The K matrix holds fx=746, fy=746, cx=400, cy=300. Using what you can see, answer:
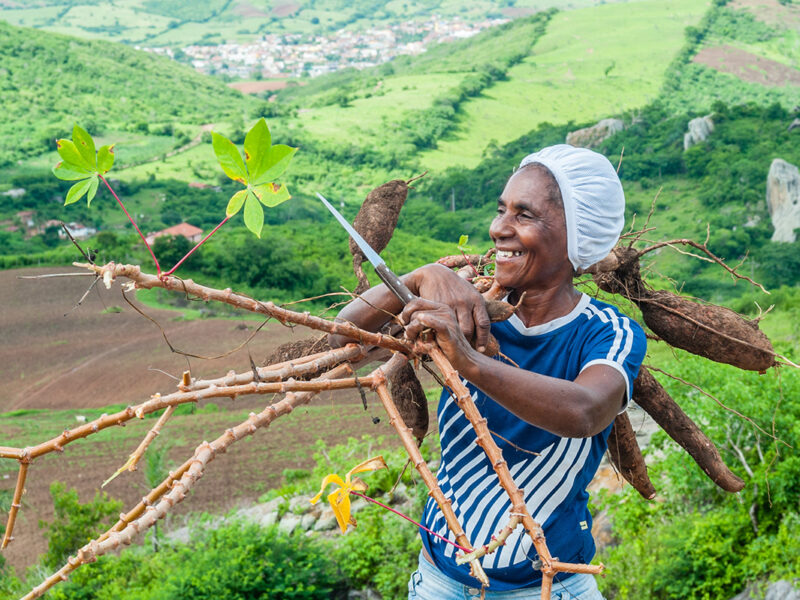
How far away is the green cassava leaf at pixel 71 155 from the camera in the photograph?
4.11 ft

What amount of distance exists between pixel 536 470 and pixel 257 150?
952mm

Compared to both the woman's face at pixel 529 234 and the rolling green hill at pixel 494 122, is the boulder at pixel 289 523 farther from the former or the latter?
the rolling green hill at pixel 494 122

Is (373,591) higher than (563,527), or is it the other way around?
(563,527)

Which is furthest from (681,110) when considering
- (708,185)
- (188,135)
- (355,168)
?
(188,135)

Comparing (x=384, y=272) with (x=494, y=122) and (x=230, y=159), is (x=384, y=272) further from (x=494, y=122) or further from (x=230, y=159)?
(x=494, y=122)

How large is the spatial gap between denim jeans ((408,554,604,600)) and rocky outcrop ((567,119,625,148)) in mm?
56876

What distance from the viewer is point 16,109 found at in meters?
73.4

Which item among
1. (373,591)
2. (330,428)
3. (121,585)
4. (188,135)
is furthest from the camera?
(188,135)

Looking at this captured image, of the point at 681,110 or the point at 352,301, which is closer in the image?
the point at 352,301

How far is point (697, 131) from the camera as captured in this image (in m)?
52.2

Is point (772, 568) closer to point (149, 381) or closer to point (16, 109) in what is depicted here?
point (149, 381)

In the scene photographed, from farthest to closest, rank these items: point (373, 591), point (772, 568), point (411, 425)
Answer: point (373, 591) < point (772, 568) < point (411, 425)

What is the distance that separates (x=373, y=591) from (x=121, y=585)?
3.75 meters

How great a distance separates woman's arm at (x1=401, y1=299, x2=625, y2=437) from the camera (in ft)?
4.41
